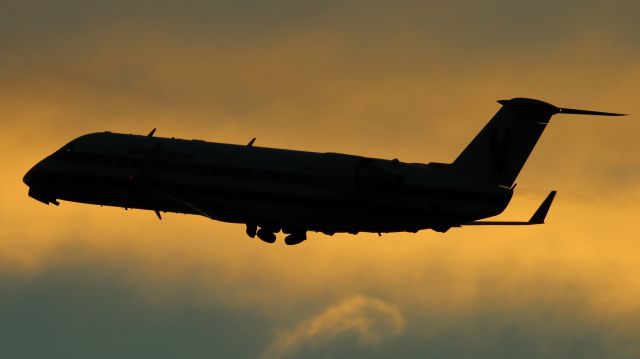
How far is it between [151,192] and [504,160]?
57.1 feet

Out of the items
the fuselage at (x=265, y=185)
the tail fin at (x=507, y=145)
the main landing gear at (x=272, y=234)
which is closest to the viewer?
the fuselage at (x=265, y=185)

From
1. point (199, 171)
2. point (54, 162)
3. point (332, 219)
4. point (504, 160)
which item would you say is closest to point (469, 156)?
point (504, 160)

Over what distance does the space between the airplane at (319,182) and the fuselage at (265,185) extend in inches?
1.8

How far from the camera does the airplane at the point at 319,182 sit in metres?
81.8

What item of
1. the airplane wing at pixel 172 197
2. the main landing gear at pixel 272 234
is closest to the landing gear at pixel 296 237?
the main landing gear at pixel 272 234

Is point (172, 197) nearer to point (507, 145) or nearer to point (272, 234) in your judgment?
point (272, 234)

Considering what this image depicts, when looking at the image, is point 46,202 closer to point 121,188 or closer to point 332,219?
point 121,188

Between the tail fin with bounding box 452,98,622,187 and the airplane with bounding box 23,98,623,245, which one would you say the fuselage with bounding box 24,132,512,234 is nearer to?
the airplane with bounding box 23,98,623,245

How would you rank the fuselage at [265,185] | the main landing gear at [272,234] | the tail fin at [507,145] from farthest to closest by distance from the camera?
the main landing gear at [272,234], the tail fin at [507,145], the fuselage at [265,185]

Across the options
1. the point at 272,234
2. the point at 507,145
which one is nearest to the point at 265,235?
the point at 272,234

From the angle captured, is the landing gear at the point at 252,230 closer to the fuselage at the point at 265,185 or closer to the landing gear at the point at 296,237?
the fuselage at the point at 265,185

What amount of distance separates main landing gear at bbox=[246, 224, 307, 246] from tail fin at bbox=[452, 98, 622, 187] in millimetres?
8026

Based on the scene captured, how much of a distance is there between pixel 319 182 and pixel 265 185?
2.79 meters

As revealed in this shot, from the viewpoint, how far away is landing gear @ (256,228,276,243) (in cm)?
8506
